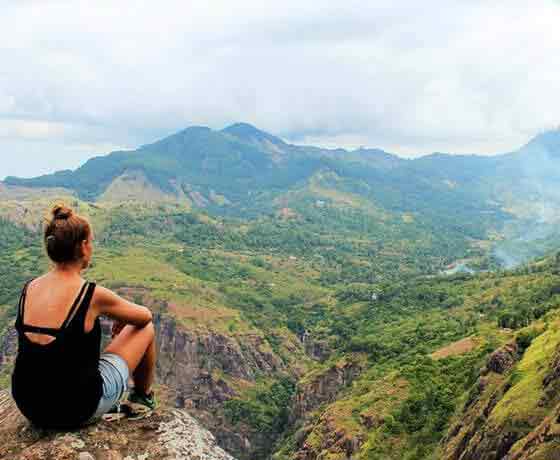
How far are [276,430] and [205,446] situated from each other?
100832 mm

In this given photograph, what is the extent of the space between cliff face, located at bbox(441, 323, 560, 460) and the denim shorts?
2002cm

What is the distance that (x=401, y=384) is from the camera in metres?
66.6

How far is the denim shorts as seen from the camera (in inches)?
327

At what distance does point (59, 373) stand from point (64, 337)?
0.52 meters

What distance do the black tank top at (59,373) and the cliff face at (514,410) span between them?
818 inches

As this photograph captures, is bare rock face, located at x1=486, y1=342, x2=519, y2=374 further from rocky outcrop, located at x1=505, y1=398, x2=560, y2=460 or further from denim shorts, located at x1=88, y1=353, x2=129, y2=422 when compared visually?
denim shorts, located at x1=88, y1=353, x2=129, y2=422

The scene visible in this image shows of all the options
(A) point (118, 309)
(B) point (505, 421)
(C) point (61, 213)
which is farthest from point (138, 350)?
(B) point (505, 421)

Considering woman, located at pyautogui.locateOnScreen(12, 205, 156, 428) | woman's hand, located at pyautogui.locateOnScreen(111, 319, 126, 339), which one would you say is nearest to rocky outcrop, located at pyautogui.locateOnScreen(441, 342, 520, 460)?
woman's hand, located at pyautogui.locateOnScreen(111, 319, 126, 339)

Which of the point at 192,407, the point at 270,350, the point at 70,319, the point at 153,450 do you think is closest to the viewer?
the point at 70,319

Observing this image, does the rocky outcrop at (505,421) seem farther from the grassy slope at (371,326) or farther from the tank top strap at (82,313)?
the tank top strap at (82,313)

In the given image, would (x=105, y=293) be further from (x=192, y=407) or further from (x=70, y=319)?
(x=192, y=407)

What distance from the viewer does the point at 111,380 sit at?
27.6 ft

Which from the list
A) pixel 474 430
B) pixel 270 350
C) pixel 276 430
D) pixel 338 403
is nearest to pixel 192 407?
pixel 276 430

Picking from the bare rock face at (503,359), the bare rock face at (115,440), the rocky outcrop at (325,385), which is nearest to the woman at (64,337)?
the bare rock face at (115,440)
